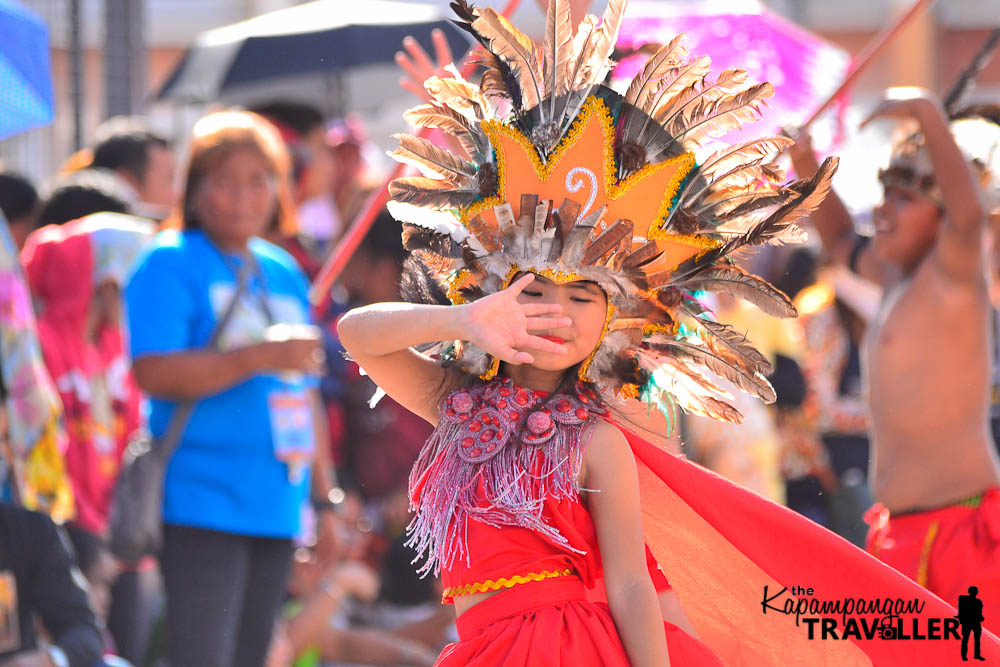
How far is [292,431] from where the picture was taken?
4141 millimetres

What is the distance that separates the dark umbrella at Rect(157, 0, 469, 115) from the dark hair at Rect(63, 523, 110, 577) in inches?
91.1

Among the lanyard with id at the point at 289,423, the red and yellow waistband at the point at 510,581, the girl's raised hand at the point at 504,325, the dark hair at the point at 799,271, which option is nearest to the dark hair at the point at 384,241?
the lanyard with id at the point at 289,423

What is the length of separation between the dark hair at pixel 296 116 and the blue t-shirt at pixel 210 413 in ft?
8.01

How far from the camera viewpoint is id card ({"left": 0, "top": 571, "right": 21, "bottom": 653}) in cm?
304

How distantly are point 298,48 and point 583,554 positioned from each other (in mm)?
4421

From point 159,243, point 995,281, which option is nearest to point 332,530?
point 159,243

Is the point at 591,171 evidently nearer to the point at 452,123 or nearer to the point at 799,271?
the point at 452,123

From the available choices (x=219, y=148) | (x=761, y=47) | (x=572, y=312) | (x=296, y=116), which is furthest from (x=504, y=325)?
(x=296, y=116)

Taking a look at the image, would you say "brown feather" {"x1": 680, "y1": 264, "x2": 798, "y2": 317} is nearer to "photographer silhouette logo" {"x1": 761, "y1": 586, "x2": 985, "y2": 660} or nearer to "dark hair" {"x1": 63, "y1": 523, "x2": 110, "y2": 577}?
"photographer silhouette logo" {"x1": 761, "y1": 586, "x2": 985, "y2": 660}

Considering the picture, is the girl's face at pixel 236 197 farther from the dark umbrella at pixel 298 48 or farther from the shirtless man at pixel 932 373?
the dark umbrella at pixel 298 48

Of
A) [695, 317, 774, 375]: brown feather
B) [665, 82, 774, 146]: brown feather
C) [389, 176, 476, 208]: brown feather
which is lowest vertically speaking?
[695, 317, 774, 375]: brown feather

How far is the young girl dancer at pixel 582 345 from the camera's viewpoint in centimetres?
258

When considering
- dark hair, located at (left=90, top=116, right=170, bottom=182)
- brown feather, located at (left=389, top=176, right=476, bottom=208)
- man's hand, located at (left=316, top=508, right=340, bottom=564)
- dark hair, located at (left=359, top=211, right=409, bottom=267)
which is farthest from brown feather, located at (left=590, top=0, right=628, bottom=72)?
dark hair, located at (left=90, top=116, right=170, bottom=182)

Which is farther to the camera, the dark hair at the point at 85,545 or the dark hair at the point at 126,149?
the dark hair at the point at 126,149
